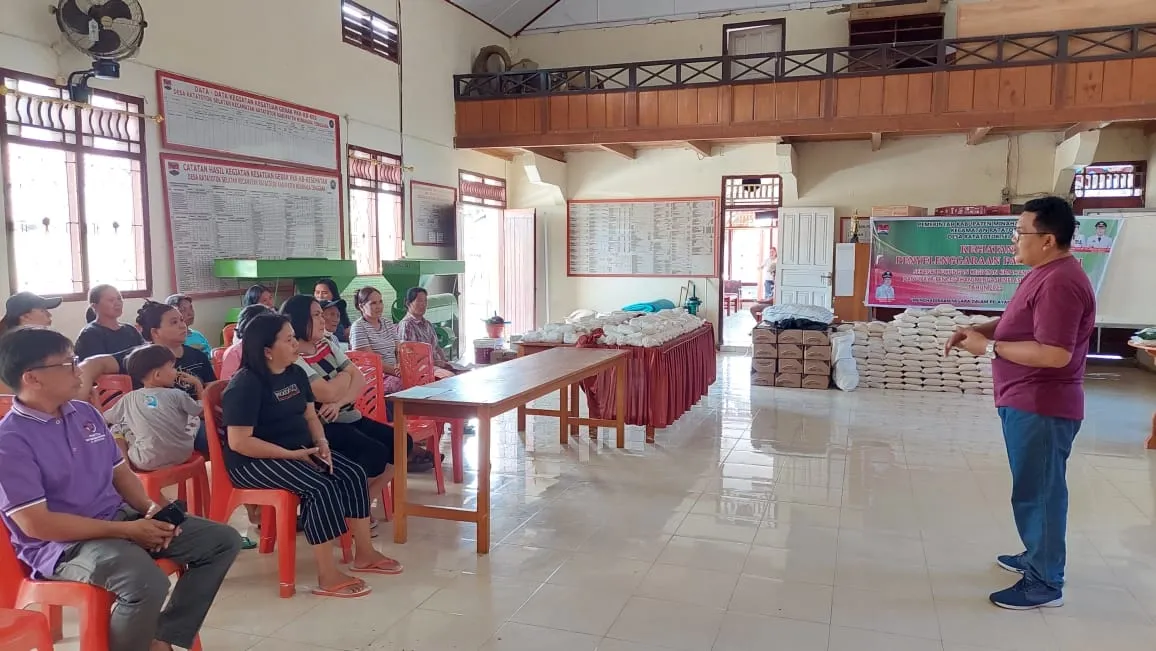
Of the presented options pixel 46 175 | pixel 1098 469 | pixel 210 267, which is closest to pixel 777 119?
pixel 1098 469

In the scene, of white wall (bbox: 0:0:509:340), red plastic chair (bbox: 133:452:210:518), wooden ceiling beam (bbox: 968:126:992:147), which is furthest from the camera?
wooden ceiling beam (bbox: 968:126:992:147)

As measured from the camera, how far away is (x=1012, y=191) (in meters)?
9.92

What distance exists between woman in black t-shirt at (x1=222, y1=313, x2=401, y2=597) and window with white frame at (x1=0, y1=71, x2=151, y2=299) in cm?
298

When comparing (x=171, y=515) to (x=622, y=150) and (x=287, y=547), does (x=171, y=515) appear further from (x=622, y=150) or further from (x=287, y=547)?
(x=622, y=150)

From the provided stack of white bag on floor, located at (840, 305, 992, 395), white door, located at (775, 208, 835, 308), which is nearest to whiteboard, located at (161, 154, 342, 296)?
stack of white bag on floor, located at (840, 305, 992, 395)

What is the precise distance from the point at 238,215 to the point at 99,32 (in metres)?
1.76

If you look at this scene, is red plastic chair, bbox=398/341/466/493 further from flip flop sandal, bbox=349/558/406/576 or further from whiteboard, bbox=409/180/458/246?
whiteboard, bbox=409/180/458/246

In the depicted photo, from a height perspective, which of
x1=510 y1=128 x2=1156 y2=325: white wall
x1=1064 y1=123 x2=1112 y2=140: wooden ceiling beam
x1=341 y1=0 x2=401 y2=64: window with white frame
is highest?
x1=341 y1=0 x2=401 y2=64: window with white frame

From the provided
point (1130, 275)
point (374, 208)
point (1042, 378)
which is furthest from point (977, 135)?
point (1042, 378)

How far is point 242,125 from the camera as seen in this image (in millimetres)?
6648

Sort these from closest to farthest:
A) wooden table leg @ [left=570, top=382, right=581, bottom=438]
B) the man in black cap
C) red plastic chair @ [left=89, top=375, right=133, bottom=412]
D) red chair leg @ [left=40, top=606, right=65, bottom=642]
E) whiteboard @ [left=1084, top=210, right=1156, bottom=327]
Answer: red chair leg @ [left=40, top=606, right=65, bottom=642]
red plastic chair @ [left=89, top=375, right=133, bottom=412]
the man in black cap
wooden table leg @ [left=570, top=382, right=581, bottom=438]
whiteboard @ [left=1084, top=210, right=1156, bottom=327]

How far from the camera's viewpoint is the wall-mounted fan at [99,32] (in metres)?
5.15

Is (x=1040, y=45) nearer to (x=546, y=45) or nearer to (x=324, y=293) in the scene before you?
(x=546, y=45)

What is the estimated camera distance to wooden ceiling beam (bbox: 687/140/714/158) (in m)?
9.96
